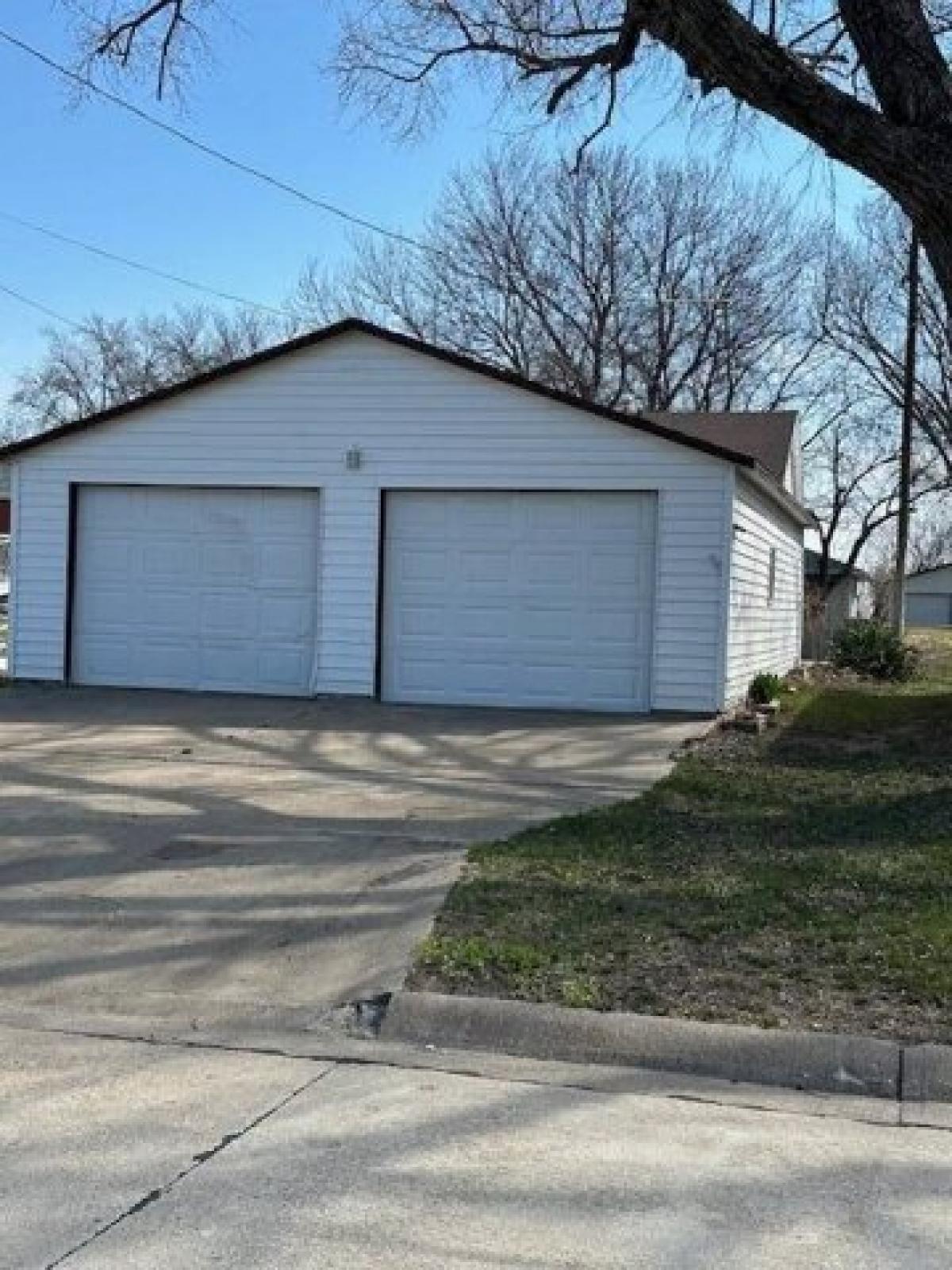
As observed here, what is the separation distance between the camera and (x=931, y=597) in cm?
9338

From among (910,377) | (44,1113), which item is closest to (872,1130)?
A: (44,1113)

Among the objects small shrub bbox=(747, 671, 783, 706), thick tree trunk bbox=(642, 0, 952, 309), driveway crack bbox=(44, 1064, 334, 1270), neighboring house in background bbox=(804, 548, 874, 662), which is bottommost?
driveway crack bbox=(44, 1064, 334, 1270)

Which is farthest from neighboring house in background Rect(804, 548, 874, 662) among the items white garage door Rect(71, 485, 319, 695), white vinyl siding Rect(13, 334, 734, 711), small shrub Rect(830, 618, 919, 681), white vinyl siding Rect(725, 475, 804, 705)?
white garage door Rect(71, 485, 319, 695)

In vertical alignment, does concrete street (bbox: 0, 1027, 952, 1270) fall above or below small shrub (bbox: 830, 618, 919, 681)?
below

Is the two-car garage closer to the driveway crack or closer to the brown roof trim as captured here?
the brown roof trim

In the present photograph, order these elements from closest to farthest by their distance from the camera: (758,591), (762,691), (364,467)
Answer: (364,467), (762,691), (758,591)

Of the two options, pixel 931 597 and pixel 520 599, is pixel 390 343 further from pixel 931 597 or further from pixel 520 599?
pixel 931 597

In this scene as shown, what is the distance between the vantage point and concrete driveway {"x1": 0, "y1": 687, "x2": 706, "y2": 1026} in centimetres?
598

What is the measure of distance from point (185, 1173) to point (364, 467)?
12612 mm

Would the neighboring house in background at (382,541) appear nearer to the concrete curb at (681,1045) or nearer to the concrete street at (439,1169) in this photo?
the concrete curb at (681,1045)

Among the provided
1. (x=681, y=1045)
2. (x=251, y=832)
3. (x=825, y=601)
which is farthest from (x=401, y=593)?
(x=825, y=601)

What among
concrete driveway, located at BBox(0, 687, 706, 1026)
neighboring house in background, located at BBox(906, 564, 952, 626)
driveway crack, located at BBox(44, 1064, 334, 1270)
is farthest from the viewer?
neighboring house in background, located at BBox(906, 564, 952, 626)

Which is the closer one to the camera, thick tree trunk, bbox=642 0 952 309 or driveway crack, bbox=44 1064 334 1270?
Result: driveway crack, bbox=44 1064 334 1270

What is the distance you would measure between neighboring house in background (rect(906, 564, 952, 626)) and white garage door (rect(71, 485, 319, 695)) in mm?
82134
